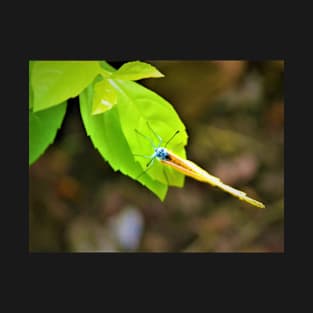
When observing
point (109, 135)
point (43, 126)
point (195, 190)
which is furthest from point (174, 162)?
point (195, 190)

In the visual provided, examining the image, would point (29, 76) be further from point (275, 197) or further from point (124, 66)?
point (275, 197)

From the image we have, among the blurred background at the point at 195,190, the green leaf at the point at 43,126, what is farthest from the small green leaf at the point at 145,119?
the blurred background at the point at 195,190

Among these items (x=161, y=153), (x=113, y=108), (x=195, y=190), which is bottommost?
(x=195, y=190)

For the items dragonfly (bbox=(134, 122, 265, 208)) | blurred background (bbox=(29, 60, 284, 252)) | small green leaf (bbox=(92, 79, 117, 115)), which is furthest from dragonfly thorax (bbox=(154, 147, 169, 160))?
blurred background (bbox=(29, 60, 284, 252))

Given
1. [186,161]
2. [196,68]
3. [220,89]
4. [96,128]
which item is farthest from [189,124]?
[96,128]

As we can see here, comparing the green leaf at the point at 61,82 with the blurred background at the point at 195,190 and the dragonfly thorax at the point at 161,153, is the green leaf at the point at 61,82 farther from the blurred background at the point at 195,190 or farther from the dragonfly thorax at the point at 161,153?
the blurred background at the point at 195,190

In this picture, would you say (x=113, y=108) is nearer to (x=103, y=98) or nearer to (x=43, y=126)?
(x=103, y=98)
